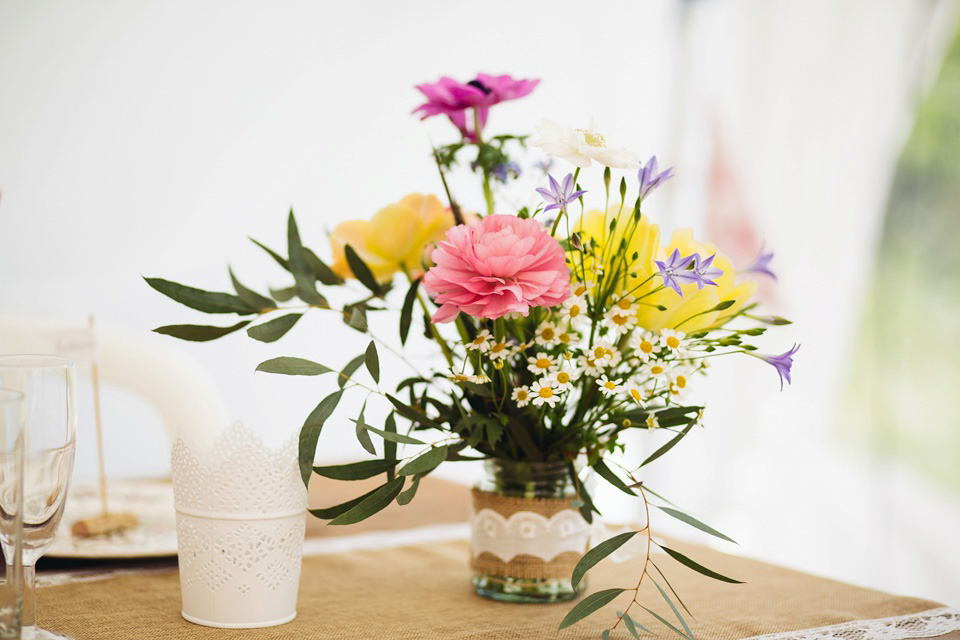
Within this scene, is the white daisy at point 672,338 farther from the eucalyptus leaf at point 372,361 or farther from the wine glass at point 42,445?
the wine glass at point 42,445

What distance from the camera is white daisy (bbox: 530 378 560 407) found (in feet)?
2.41

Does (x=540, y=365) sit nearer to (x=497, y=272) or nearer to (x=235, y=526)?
(x=497, y=272)

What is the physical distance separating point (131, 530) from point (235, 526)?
0.37 meters

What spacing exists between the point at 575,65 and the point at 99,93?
1.55 metres

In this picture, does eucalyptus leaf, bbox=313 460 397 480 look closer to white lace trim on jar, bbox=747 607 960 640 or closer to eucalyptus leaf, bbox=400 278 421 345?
eucalyptus leaf, bbox=400 278 421 345

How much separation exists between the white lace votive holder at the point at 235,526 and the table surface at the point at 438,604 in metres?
0.02

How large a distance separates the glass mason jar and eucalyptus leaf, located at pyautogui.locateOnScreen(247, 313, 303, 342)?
0.79 feet

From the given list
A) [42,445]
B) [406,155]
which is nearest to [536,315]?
[42,445]

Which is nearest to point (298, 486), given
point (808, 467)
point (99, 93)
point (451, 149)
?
point (451, 149)

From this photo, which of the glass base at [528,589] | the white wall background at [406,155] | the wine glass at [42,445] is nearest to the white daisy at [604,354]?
the glass base at [528,589]

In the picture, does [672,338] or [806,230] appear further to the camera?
[806,230]

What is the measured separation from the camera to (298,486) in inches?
30.1

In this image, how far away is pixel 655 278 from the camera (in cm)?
77

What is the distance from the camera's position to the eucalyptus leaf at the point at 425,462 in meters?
0.72
